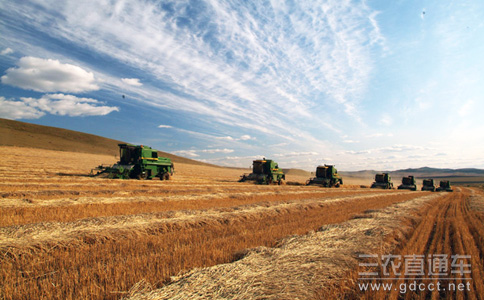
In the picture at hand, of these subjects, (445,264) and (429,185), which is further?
(429,185)

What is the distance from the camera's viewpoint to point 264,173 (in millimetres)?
31156

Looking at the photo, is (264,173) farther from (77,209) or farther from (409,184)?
(409,184)

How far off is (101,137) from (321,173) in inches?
4005

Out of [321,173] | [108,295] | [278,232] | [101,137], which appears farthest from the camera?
[101,137]

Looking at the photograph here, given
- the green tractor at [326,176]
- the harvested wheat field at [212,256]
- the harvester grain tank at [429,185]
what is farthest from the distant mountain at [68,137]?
the harvested wheat field at [212,256]

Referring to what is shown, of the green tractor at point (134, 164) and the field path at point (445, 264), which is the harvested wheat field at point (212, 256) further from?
the green tractor at point (134, 164)

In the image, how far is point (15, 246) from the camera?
4.78m

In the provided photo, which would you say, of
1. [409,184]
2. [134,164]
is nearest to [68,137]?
[134,164]

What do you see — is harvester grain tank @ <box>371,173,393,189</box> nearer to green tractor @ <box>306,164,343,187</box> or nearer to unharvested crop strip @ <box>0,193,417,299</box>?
green tractor @ <box>306,164,343,187</box>

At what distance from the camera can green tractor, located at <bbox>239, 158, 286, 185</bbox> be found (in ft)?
99.3

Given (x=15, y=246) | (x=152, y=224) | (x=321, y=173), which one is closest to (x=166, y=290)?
(x=15, y=246)

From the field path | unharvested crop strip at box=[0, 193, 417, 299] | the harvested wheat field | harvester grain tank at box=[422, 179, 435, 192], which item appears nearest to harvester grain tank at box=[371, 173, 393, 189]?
harvester grain tank at box=[422, 179, 435, 192]

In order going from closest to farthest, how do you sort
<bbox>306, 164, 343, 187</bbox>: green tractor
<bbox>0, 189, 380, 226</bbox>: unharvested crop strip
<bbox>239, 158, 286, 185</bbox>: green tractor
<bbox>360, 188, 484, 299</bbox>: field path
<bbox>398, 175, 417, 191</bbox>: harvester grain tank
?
1. <bbox>360, 188, 484, 299</bbox>: field path
2. <bbox>0, 189, 380, 226</bbox>: unharvested crop strip
3. <bbox>239, 158, 286, 185</bbox>: green tractor
4. <bbox>306, 164, 343, 187</bbox>: green tractor
5. <bbox>398, 175, 417, 191</bbox>: harvester grain tank

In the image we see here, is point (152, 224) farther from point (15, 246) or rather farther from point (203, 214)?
point (15, 246)
